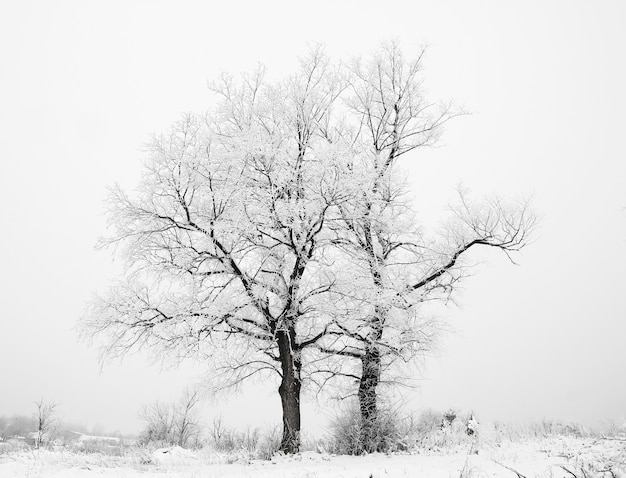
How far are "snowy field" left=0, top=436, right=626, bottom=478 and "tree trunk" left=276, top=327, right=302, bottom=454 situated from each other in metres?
0.63

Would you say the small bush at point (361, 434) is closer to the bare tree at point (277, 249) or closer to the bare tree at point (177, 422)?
the bare tree at point (277, 249)

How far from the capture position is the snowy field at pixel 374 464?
20.6 ft

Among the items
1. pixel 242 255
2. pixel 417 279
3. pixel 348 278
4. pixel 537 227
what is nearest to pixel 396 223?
pixel 417 279

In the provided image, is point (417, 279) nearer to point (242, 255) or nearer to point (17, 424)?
point (242, 255)

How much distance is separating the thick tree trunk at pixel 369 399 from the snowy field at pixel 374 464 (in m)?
0.71

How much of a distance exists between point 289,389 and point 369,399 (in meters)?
2.04

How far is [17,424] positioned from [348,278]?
79462mm

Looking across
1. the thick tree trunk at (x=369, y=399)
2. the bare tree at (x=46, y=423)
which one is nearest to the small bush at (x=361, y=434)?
the thick tree trunk at (x=369, y=399)

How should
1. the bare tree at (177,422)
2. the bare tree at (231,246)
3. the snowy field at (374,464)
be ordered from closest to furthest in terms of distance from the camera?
A: 1. the snowy field at (374,464)
2. the bare tree at (231,246)
3. the bare tree at (177,422)

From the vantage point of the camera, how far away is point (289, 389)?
11078 mm

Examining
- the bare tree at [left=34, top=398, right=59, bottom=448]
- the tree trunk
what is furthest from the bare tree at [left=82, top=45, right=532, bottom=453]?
the bare tree at [left=34, top=398, right=59, bottom=448]

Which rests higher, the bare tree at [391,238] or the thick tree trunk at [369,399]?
the bare tree at [391,238]

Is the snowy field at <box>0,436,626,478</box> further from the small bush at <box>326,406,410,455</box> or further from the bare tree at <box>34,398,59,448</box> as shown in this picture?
the bare tree at <box>34,398,59,448</box>

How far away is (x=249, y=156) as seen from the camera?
984 centimetres
